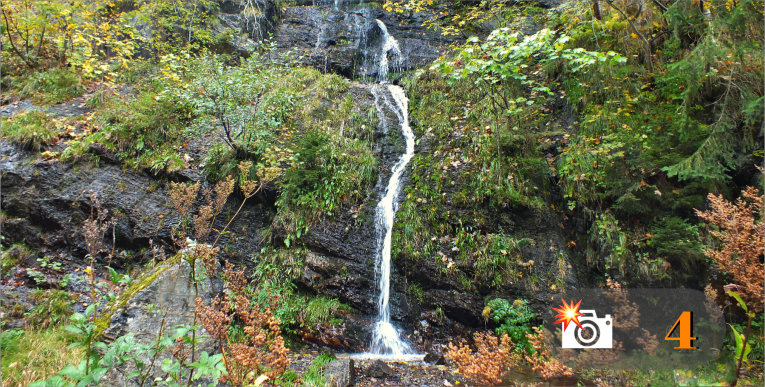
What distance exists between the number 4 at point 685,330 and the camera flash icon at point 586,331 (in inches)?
32.9

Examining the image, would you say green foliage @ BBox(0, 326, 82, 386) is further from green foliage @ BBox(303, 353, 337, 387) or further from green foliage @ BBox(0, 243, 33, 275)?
green foliage @ BBox(303, 353, 337, 387)

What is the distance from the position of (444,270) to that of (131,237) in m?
6.00

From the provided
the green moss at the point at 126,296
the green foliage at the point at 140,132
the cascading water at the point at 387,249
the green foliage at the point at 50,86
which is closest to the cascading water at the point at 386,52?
the cascading water at the point at 387,249

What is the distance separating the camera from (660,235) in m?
4.88

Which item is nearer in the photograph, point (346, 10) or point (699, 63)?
point (699, 63)

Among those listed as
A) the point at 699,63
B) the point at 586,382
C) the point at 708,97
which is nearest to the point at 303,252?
the point at 586,382

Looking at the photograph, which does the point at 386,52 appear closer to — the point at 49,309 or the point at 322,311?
the point at 322,311

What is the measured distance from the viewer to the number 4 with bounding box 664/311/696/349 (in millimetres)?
4114

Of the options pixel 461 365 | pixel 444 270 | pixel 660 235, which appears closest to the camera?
pixel 461 365

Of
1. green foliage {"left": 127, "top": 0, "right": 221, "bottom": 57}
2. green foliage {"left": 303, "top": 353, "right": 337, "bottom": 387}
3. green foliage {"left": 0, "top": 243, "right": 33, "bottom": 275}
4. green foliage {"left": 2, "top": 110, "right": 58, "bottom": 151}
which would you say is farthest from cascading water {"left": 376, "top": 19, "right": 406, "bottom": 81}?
green foliage {"left": 0, "top": 243, "right": 33, "bottom": 275}

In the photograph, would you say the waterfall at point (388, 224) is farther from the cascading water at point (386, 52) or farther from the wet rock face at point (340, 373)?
the cascading water at point (386, 52)

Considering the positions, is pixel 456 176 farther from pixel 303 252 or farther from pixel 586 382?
pixel 586 382

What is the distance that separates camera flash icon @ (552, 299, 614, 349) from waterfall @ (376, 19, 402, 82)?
356 inches

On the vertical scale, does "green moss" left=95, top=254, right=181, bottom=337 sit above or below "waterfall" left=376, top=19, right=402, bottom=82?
below
